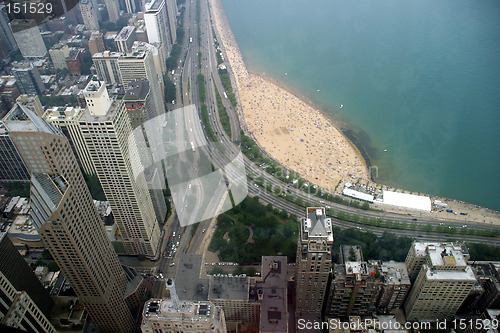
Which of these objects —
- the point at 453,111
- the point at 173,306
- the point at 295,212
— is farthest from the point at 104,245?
the point at 453,111

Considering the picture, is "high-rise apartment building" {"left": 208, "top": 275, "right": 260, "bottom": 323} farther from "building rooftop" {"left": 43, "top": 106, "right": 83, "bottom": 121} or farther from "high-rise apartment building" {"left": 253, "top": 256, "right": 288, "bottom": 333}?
"building rooftop" {"left": 43, "top": 106, "right": 83, "bottom": 121}

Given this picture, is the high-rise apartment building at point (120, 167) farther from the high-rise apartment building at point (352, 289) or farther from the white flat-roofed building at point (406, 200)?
the white flat-roofed building at point (406, 200)

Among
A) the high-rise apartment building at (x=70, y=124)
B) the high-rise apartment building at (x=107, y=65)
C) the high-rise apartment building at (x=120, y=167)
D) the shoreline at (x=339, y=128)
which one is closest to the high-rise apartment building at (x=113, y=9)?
the high-rise apartment building at (x=107, y=65)

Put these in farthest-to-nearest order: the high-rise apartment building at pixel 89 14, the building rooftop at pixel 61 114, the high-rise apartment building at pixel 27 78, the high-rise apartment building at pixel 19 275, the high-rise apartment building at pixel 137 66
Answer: the high-rise apartment building at pixel 89 14 → the high-rise apartment building at pixel 27 78 → the high-rise apartment building at pixel 137 66 → the building rooftop at pixel 61 114 → the high-rise apartment building at pixel 19 275

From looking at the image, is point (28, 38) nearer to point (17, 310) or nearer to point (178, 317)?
point (17, 310)

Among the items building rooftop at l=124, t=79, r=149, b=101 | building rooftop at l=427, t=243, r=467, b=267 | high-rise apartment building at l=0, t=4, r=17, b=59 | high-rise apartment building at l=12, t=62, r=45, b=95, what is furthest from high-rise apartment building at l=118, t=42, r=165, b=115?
high-rise apartment building at l=0, t=4, r=17, b=59

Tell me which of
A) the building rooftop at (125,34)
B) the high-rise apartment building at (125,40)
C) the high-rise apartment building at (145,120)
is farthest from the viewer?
the building rooftop at (125,34)

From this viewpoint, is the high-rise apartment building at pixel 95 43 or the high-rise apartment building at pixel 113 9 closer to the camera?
the high-rise apartment building at pixel 95 43
